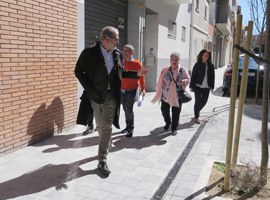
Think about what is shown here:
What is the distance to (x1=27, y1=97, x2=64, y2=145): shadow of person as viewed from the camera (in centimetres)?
514

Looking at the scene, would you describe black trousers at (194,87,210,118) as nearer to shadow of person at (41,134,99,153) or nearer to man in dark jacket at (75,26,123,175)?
shadow of person at (41,134,99,153)

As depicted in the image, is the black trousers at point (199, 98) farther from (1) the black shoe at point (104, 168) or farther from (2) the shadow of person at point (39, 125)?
(1) the black shoe at point (104, 168)

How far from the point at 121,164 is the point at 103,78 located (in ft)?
4.13

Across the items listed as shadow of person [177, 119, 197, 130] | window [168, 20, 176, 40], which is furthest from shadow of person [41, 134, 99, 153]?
window [168, 20, 176, 40]

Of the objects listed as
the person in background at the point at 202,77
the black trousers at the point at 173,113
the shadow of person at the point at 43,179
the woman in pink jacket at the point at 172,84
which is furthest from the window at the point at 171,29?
the shadow of person at the point at 43,179

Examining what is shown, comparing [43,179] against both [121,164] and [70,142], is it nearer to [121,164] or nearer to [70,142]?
[121,164]

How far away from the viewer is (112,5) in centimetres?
874

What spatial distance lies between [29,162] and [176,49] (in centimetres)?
1116

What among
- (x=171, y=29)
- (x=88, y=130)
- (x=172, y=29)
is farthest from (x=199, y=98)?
(x=172, y=29)

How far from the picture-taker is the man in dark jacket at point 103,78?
397 centimetres

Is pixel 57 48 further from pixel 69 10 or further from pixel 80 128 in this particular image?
pixel 80 128

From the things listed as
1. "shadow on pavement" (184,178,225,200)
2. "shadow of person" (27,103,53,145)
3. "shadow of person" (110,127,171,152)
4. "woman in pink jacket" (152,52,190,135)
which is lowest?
"shadow on pavement" (184,178,225,200)

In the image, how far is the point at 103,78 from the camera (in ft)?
13.2

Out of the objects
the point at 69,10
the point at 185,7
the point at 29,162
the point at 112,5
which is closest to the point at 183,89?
the point at 69,10
